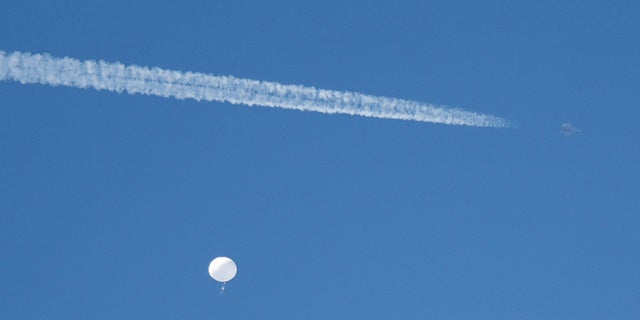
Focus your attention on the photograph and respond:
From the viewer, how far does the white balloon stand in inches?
1453

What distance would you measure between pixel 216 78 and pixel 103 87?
4512 mm

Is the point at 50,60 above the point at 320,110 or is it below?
below

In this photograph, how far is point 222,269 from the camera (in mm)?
36938

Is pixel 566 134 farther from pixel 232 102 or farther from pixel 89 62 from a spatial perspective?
pixel 89 62

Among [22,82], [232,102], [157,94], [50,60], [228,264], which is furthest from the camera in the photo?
[228,264]

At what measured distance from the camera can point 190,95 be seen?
33.2 meters

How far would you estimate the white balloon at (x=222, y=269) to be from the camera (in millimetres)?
36906

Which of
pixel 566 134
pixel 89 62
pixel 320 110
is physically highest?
pixel 566 134

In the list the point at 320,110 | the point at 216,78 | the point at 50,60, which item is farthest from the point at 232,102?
the point at 50,60

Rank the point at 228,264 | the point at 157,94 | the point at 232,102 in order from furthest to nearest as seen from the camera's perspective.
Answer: the point at 228,264, the point at 232,102, the point at 157,94

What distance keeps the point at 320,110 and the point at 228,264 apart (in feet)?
20.7

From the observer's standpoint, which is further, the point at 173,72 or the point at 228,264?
the point at 228,264

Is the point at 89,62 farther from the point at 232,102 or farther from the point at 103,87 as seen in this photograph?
the point at 232,102

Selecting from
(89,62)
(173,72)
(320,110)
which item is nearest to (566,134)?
(320,110)
